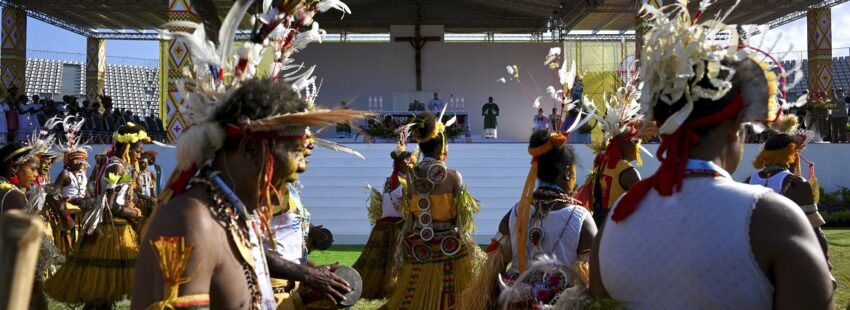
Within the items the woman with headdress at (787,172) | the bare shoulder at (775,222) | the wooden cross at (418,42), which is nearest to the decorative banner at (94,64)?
the wooden cross at (418,42)

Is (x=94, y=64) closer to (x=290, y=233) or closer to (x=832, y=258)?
(x=832, y=258)

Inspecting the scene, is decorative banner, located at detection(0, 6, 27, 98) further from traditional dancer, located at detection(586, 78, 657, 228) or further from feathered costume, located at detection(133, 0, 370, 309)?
feathered costume, located at detection(133, 0, 370, 309)

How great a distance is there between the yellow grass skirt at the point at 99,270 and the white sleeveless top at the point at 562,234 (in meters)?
4.51

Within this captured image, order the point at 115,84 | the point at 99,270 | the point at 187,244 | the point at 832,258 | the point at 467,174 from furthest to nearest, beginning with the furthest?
the point at 115,84 → the point at 467,174 → the point at 832,258 → the point at 99,270 → the point at 187,244

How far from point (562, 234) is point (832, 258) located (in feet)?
23.6

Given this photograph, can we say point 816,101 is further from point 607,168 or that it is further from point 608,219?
point 608,219

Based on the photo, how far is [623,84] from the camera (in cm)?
471

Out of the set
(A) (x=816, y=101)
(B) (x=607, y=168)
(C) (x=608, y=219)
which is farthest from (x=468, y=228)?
(A) (x=816, y=101)

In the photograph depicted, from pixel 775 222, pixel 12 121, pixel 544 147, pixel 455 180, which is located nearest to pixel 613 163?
pixel 455 180

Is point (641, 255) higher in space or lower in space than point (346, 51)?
lower

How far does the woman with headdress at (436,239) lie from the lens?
6.17 metres

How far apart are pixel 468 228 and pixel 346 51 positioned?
79.2 ft

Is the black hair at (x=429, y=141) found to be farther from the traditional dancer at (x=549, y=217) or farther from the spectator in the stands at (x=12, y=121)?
the spectator in the stands at (x=12, y=121)

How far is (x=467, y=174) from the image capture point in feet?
52.8
